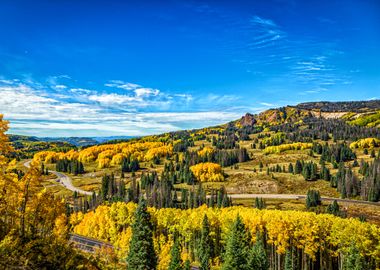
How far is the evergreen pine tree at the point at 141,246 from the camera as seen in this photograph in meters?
49.7

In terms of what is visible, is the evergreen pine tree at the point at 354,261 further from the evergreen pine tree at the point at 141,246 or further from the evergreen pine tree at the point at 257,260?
the evergreen pine tree at the point at 141,246

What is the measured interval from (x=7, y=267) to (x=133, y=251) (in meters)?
26.2

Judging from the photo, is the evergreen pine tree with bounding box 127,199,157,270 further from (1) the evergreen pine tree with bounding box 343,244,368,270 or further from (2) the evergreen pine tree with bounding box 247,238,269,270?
(1) the evergreen pine tree with bounding box 343,244,368,270

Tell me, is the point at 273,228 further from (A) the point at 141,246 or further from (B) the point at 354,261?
(A) the point at 141,246

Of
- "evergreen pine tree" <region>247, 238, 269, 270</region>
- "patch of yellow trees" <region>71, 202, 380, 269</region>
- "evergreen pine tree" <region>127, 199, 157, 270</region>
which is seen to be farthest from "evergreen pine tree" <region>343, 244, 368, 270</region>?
"evergreen pine tree" <region>127, 199, 157, 270</region>

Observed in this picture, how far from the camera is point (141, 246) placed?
5000 cm

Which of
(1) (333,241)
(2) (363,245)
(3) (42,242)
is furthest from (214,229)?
(3) (42,242)

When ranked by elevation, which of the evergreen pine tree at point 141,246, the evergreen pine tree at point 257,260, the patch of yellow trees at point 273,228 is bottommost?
the patch of yellow trees at point 273,228

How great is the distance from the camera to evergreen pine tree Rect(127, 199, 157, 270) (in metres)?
49.7

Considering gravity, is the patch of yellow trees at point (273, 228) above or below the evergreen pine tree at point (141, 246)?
below

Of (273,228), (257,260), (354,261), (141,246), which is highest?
(141,246)

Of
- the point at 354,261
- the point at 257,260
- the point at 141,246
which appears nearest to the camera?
the point at 141,246

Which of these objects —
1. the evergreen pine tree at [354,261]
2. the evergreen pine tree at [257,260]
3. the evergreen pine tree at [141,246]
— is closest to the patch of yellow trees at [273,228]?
the evergreen pine tree at [354,261]

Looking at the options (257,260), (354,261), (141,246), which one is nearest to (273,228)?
(354,261)
